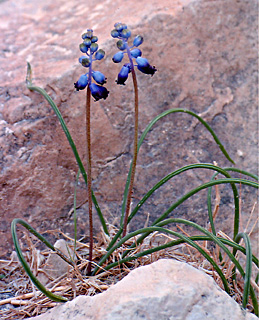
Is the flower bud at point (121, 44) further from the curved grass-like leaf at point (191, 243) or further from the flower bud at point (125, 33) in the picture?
the curved grass-like leaf at point (191, 243)

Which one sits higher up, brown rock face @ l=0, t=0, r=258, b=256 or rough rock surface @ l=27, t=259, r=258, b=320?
brown rock face @ l=0, t=0, r=258, b=256

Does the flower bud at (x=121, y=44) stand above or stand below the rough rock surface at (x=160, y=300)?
above

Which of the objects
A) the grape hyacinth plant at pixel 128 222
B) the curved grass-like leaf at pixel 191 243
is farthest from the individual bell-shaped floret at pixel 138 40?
the curved grass-like leaf at pixel 191 243

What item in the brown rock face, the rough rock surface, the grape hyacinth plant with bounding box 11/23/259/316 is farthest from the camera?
the brown rock face

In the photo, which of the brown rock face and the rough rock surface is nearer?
the rough rock surface

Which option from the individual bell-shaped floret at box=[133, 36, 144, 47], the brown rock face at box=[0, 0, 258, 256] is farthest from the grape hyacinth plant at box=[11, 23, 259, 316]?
the brown rock face at box=[0, 0, 258, 256]

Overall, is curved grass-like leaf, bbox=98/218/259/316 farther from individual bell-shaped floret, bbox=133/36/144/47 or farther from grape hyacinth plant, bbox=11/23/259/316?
individual bell-shaped floret, bbox=133/36/144/47

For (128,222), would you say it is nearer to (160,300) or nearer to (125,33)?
(160,300)
